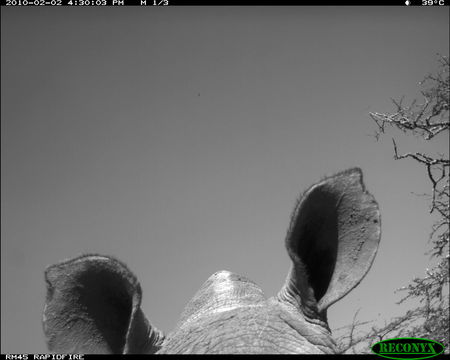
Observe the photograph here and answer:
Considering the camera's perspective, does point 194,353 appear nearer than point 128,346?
Yes

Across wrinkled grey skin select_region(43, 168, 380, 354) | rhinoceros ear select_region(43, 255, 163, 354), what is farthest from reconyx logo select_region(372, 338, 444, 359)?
rhinoceros ear select_region(43, 255, 163, 354)

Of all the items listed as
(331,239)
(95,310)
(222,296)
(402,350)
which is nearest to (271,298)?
(222,296)

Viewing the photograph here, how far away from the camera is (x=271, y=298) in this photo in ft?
11.4

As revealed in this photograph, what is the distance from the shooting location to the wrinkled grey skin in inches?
120

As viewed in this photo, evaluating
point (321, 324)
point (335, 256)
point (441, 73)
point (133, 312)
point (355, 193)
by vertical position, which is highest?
point (441, 73)

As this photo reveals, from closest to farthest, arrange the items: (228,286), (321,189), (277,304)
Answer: (321,189), (277,304), (228,286)

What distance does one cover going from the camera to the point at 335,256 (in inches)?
129

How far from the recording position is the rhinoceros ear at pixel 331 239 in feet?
10.1

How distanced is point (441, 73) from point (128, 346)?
8.69 m

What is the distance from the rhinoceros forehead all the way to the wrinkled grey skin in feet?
0.07

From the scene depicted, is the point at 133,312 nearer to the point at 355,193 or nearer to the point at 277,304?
the point at 277,304

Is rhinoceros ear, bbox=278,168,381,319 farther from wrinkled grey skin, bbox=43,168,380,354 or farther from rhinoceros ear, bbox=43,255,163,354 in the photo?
rhinoceros ear, bbox=43,255,163,354

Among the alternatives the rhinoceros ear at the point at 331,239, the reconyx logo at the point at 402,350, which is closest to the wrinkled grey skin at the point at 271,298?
the rhinoceros ear at the point at 331,239

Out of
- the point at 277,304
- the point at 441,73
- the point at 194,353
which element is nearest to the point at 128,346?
the point at 194,353
